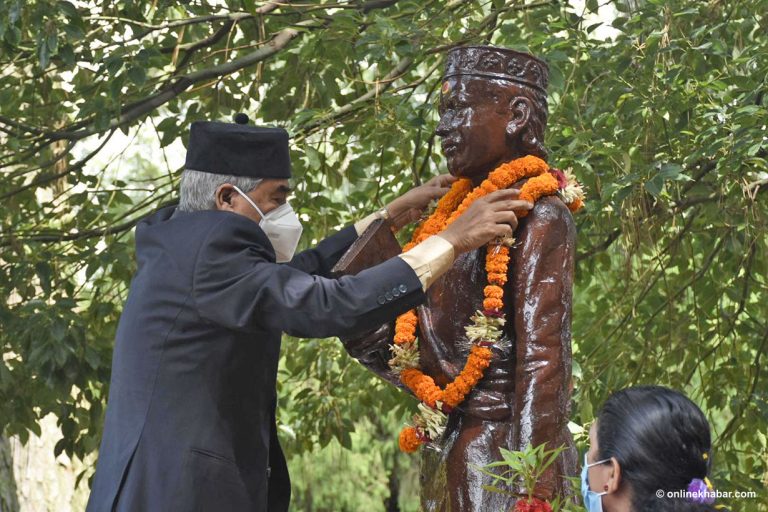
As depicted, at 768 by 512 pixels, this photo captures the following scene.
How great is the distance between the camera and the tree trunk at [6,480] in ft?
27.3

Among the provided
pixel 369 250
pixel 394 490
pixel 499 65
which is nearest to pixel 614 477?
pixel 369 250

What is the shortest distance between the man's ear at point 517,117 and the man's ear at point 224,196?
90 cm

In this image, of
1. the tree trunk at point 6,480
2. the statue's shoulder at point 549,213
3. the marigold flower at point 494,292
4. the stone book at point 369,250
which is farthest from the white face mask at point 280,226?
the tree trunk at point 6,480

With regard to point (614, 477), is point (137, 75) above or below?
above

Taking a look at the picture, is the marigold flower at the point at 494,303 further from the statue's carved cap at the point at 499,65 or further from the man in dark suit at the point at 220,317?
the statue's carved cap at the point at 499,65

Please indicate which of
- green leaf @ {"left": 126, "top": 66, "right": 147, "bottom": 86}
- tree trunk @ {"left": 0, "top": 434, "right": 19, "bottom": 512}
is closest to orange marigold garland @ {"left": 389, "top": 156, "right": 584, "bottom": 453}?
green leaf @ {"left": 126, "top": 66, "right": 147, "bottom": 86}

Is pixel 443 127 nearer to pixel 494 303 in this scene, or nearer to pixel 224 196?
pixel 494 303

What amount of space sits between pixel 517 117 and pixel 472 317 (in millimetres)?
663

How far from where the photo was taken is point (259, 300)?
373 cm

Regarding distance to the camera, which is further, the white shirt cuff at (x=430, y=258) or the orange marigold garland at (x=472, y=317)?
the orange marigold garland at (x=472, y=317)

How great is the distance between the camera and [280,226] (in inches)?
163

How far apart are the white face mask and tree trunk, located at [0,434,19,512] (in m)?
4.74

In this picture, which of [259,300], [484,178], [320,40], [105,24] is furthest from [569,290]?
[105,24]

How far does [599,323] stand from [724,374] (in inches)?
29.1
